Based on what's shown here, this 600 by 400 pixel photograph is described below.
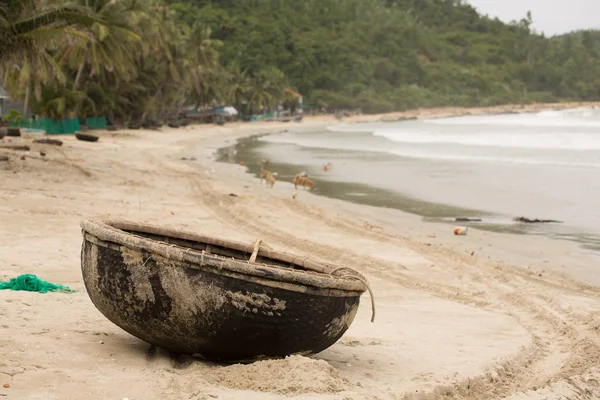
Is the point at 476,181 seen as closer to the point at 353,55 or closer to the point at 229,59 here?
the point at 229,59

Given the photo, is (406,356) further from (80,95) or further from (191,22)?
(191,22)

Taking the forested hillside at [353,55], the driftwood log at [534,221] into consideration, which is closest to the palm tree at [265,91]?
the forested hillside at [353,55]

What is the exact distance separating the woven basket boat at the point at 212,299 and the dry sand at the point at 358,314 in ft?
0.69

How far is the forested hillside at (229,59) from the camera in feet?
76.3

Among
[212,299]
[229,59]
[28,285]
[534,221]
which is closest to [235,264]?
[212,299]

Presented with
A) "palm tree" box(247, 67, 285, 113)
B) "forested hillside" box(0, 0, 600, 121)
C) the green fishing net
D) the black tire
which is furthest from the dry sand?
"palm tree" box(247, 67, 285, 113)

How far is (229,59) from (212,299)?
110 m

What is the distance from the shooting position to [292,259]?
19.5 ft

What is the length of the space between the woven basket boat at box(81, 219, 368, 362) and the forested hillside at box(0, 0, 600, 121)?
1399 centimetres

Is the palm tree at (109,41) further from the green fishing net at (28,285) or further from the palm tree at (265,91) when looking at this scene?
the palm tree at (265,91)

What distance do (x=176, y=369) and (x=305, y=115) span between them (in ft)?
391

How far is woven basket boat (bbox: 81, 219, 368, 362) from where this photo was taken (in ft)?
15.8

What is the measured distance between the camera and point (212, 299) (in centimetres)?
482

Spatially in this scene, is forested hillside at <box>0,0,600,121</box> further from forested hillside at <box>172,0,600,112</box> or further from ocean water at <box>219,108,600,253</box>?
ocean water at <box>219,108,600,253</box>
